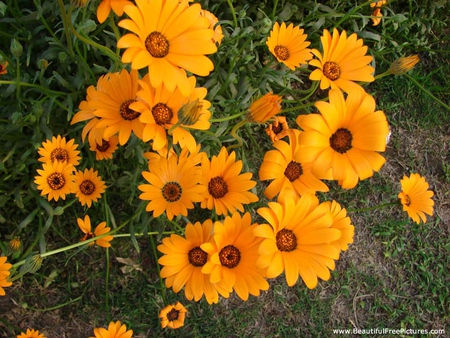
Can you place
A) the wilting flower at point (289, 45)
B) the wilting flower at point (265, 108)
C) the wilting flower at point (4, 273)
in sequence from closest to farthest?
1. the wilting flower at point (265, 108)
2. the wilting flower at point (4, 273)
3. the wilting flower at point (289, 45)

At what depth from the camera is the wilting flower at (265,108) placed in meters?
1.55

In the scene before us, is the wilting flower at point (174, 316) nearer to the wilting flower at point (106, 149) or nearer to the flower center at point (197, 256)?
the flower center at point (197, 256)

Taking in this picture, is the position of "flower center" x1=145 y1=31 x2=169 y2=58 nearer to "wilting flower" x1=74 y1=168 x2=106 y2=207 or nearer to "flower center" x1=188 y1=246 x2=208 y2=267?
"flower center" x1=188 y1=246 x2=208 y2=267

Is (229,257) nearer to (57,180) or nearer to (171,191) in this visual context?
(171,191)

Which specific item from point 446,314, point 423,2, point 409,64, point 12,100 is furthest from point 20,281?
point 423,2

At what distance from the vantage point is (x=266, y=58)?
8.88ft

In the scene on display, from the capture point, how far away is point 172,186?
6.17 feet

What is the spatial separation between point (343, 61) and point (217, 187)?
0.79 meters

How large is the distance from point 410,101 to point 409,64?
143cm

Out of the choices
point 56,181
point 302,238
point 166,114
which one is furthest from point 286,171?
point 56,181

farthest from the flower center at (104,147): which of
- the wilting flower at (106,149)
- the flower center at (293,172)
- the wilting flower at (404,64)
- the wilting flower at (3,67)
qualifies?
the wilting flower at (404,64)

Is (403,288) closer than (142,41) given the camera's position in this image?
No

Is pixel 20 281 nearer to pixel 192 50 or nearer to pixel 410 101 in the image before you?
pixel 192 50

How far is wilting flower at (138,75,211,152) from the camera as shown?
1439 millimetres
